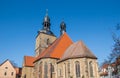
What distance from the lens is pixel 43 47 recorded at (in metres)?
43.4

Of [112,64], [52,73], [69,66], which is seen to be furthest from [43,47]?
[112,64]

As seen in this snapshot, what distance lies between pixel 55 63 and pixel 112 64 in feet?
54.2

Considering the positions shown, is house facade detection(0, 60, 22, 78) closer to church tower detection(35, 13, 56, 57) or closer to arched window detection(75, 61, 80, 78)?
church tower detection(35, 13, 56, 57)

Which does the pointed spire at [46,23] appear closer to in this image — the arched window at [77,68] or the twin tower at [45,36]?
the twin tower at [45,36]

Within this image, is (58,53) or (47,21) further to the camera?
(47,21)

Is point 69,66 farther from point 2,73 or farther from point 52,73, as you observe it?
point 2,73

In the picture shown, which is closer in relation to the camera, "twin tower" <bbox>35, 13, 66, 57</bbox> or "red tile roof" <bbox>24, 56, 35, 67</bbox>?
"red tile roof" <bbox>24, 56, 35, 67</bbox>

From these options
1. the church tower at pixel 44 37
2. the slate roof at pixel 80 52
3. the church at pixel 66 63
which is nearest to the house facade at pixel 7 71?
the church at pixel 66 63

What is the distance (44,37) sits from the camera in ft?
145

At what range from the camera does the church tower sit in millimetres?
43562

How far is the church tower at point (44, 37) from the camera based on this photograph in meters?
43.6

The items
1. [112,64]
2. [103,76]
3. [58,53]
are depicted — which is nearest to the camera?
[112,64]

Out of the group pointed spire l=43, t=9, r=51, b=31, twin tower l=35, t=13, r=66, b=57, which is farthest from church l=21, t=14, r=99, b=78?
pointed spire l=43, t=9, r=51, b=31

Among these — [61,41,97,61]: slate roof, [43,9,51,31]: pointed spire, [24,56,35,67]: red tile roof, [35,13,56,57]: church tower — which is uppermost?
[43,9,51,31]: pointed spire
